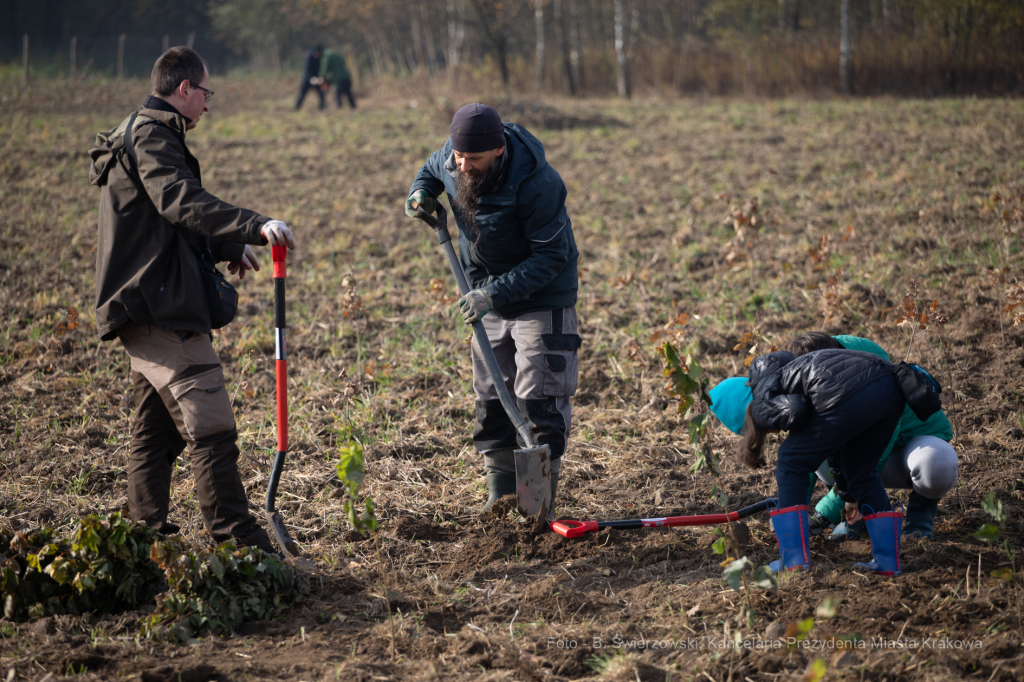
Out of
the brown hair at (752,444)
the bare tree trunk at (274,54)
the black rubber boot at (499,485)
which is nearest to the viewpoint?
the brown hair at (752,444)

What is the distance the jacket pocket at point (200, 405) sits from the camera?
2920 mm

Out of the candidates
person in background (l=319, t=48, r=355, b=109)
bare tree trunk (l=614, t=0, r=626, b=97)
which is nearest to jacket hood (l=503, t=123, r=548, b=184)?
person in background (l=319, t=48, r=355, b=109)

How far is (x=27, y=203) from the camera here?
29.7 feet

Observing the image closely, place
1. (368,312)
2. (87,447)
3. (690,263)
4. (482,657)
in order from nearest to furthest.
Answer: (482,657) < (87,447) < (368,312) < (690,263)

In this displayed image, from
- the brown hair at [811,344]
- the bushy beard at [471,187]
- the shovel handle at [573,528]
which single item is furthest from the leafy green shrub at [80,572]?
the brown hair at [811,344]

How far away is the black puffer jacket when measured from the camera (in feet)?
8.94

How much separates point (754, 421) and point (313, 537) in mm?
2027

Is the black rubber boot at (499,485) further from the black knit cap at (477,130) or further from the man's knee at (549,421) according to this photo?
the black knit cap at (477,130)

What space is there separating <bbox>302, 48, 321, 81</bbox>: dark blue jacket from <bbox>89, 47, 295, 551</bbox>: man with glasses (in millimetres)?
16459

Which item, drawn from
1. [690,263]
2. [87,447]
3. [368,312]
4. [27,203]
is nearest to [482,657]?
[87,447]

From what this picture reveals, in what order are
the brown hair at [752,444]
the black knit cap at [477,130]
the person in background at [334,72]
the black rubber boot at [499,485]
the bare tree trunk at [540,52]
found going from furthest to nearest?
1. the bare tree trunk at [540,52]
2. the person in background at [334,72]
3. the black rubber boot at [499,485]
4. the black knit cap at [477,130]
5. the brown hair at [752,444]

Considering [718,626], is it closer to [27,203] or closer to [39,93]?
[27,203]

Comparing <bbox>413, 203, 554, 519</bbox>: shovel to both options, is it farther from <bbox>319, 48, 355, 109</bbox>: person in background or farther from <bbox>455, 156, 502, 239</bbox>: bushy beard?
<bbox>319, 48, 355, 109</bbox>: person in background

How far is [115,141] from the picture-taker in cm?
294
